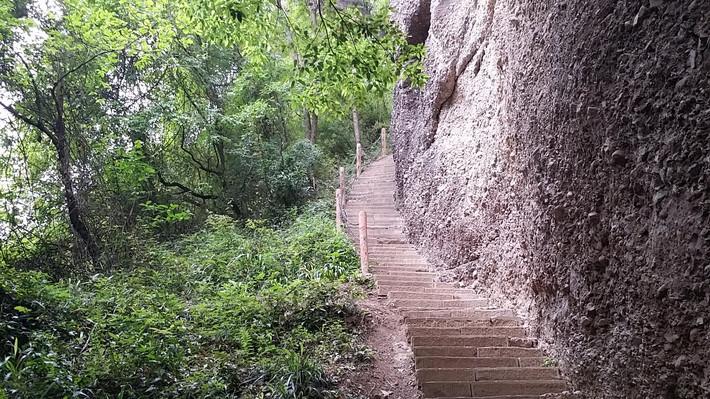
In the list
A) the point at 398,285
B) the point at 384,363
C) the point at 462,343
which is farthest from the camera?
the point at 398,285

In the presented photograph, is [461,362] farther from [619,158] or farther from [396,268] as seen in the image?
[396,268]

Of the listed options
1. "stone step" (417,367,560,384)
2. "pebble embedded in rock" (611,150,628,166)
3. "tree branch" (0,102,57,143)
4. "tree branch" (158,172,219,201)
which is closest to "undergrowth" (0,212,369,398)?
"stone step" (417,367,560,384)

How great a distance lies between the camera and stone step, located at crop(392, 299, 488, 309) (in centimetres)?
606

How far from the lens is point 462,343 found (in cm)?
490

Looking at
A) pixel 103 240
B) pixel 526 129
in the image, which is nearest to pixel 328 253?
pixel 103 240

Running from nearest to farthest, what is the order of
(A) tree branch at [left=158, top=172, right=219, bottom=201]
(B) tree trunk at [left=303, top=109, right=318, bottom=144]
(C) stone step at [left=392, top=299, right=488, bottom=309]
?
(C) stone step at [left=392, top=299, right=488, bottom=309], (A) tree branch at [left=158, top=172, right=219, bottom=201], (B) tree trunk at [left=303, top=109, right=318, bottom=144]

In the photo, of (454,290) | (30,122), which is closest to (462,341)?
(454,290)

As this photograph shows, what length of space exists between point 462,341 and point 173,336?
306 centimetres

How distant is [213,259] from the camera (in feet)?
27.8

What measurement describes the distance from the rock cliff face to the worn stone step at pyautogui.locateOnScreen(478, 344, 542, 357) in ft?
0.88

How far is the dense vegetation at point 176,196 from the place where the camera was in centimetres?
431

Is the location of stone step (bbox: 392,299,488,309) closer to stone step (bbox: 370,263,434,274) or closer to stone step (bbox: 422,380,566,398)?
stone step (bbox: 370,263,434,274)

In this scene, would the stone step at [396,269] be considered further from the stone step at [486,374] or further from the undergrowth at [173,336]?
the stone step at [486,374]

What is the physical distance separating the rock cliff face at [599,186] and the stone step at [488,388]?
0.26m
